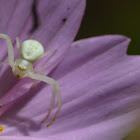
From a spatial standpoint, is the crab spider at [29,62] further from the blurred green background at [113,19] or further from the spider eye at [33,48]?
the blurred green background at [113,19]

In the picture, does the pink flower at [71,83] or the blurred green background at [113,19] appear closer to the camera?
the pink flower at [71,83]

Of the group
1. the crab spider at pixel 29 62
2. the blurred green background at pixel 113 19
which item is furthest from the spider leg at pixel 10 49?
the blurred green background at pixel 113 19

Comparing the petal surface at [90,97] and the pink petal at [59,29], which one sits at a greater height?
the pink petal at [59,29]

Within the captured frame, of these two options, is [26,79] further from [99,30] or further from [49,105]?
[99,30]

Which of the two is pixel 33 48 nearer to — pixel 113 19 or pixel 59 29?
pixel 59 29

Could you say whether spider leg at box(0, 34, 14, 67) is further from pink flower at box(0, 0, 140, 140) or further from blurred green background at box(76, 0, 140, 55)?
blurred green background at box(76, 0, 140, 55)

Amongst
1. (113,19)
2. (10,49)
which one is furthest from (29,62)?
(113,19)
